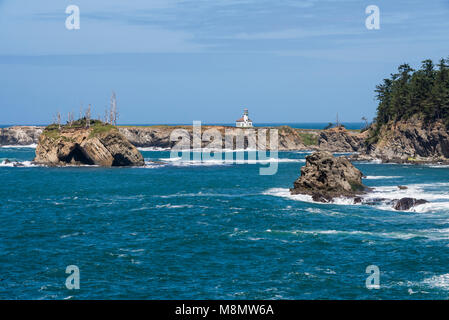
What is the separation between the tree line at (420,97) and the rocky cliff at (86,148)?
231 ft

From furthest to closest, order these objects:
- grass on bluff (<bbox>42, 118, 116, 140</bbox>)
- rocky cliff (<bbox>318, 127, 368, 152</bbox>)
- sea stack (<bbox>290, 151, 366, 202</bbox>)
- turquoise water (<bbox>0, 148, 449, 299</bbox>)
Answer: rocky cliff (<bbox>318, 127, 368, 152</bbox>) < grass on bluff (<bbox>42, 118, 116, 140</bbox>) < sea stack (<bbox>290, 151, 366, 202</bbox>) < turquoise water (<bbox>0, 148, 449, 299</bbox>)

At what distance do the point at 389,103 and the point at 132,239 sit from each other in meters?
120

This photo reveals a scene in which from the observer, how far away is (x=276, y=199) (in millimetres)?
70500

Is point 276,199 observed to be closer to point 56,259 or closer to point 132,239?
point 132,239

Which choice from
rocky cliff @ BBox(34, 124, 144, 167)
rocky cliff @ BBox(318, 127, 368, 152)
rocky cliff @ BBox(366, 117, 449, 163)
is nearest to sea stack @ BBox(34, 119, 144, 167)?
rocky cliff @ BBox(34, 124, 144, 167)

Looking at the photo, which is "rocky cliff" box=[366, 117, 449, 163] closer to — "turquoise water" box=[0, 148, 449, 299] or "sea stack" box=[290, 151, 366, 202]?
"turquoise water" box=[0, 148, 449, 299]

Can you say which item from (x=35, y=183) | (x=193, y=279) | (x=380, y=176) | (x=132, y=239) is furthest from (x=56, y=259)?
(x=380, y=176)

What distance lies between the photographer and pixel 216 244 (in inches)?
1761

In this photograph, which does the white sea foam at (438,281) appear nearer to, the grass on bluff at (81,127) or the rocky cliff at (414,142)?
the grass on bluff at (81,127)

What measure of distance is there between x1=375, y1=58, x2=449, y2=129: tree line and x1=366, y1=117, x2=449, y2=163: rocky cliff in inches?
93.0

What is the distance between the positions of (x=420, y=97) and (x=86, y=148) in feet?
280

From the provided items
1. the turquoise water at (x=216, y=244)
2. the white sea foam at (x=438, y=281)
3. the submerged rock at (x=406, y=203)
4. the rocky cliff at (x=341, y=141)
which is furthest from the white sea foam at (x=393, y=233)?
the rocky cliff at (x=341, y=141)

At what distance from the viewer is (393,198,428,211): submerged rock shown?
60500 mm
